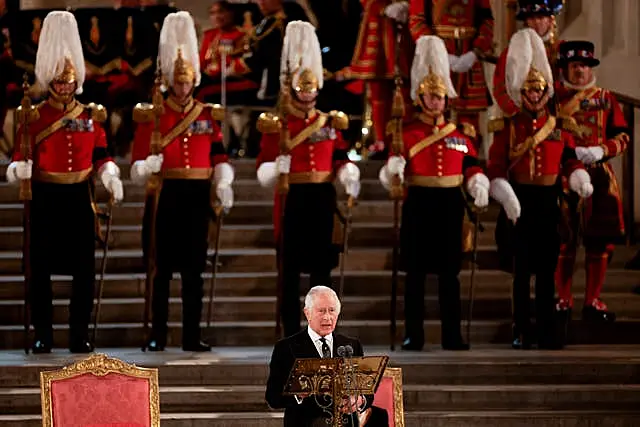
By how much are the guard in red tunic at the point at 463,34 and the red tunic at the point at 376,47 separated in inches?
32.1

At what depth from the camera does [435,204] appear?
11.7 m

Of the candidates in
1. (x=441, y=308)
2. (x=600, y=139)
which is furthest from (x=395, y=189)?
(x=600, y=139)

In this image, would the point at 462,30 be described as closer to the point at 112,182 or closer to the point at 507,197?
the point at 507,197

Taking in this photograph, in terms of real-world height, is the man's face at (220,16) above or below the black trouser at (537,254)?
above

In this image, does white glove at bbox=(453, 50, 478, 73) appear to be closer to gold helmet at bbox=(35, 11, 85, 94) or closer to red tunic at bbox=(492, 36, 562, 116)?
red tunic at bbox=(492, 36, 562, 116)

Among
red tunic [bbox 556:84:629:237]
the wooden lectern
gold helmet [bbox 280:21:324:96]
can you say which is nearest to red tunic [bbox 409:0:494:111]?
red tunic [bbox 556:84:629:237]

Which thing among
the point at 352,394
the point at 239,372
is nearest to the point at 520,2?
the point at 239,372

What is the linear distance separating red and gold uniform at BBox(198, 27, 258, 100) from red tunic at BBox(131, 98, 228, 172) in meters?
4.23

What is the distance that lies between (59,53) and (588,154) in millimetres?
3710

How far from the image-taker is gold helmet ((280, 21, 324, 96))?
11.7m

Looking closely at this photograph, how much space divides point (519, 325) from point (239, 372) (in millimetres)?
2142

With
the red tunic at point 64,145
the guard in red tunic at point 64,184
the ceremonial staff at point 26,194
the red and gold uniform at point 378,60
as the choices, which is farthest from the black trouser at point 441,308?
the red and gold uniform at point 378,60

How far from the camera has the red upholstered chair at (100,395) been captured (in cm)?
822

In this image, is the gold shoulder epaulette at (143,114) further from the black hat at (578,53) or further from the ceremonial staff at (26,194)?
the black hat at (578,53)
